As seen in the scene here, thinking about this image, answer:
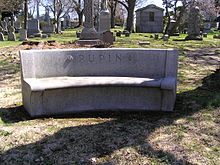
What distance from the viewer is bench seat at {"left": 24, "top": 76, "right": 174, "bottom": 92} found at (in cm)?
399

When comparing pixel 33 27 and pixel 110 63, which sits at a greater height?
pixel 33 27

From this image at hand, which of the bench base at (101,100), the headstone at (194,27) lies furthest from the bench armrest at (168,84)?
the headstone at (194,27)

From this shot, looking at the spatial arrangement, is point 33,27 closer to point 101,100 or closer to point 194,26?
point 194,26

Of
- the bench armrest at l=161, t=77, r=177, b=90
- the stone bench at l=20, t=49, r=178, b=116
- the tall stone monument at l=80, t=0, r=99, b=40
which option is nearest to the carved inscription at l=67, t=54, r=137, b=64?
the stone bench at l=20, t=49, r=178, b=116

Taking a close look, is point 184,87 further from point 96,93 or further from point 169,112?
point 96,93

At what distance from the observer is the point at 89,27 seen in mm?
15219

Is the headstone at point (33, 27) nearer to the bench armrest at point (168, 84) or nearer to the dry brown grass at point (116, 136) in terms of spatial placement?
the dry brown grass at point (116, 136)

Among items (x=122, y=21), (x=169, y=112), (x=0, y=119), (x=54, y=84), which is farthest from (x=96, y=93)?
(x=122, y=21)

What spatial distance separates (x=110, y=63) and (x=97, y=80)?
2.12 ft

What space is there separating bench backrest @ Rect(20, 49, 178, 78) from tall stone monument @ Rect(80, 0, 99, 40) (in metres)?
10.3

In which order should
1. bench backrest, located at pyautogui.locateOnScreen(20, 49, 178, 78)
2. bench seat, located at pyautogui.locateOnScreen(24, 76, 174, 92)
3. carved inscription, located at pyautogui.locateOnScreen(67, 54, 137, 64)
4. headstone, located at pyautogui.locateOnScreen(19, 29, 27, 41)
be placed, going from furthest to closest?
1. headstone, located at pyautogui.locateOnScreen(19, 29, 27, 41)
2. carved inscription, located at pyautogui.locateOnScreen(67, 54, 137, 64)
3. bench backrest, located at pyautogui.locateOnScreen(20, 49, 178, 78)
4. bench seat, located at pyautogui.locateOnScreen(24, 76, 174, 92)

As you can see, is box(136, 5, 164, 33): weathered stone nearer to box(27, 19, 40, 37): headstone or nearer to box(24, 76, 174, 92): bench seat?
box(27, 19, 40, 37): headstone

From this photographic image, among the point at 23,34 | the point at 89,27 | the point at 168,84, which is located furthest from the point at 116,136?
the point at 23,34

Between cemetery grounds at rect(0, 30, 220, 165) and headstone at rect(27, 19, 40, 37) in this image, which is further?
headstone at rect(27, 19, 40, 37)
